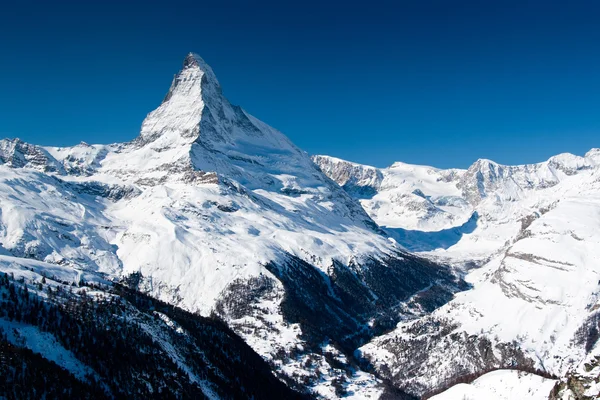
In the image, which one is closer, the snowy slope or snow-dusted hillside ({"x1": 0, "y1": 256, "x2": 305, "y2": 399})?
the snowy slope

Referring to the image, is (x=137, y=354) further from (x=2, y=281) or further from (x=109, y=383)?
(x=2, y=281)

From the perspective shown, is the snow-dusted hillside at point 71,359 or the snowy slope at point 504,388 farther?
the snow-dusted hillside at point 71,359

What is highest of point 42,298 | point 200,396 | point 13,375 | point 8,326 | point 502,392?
point 42,298

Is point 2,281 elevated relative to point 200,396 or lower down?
elevated

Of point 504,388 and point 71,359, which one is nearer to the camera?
point 504,388

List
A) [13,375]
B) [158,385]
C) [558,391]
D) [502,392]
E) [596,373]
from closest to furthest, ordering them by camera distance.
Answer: [596,373]
[558,391]
[13,375]
[502,392]
[158,385]

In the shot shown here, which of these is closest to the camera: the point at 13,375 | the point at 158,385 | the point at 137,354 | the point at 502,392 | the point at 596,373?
the point at 596,373

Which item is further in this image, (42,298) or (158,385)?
(42,298)

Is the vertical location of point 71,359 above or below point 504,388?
above

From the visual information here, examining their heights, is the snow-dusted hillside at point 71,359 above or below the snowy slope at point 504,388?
above

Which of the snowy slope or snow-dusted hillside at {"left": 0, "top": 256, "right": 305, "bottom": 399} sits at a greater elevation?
snow-dusted hillside at {"left": 0, "top": 256, "right": 305, "bottom": 399}

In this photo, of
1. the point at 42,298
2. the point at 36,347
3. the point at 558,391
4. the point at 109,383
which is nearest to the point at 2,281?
the point at 42,298
